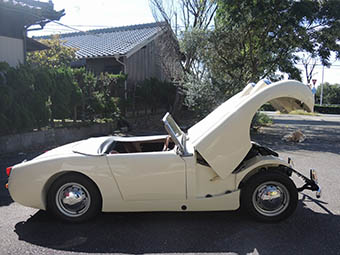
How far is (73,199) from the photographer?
12.2 feet

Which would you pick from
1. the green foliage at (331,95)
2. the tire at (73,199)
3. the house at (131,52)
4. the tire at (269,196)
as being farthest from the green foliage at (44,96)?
the green foliage at (331,95)

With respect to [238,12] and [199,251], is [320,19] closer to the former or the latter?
[238,12]

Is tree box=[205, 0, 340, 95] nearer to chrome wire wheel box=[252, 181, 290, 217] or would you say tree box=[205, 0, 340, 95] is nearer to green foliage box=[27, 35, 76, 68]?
green foliage box=[27, 35, 76, 68]

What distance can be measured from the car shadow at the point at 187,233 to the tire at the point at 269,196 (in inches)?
5.1

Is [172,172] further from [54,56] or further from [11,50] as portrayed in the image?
[54,56]

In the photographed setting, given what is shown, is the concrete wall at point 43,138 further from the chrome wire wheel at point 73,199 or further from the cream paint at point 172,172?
the chrome wire wheel at point 73,199

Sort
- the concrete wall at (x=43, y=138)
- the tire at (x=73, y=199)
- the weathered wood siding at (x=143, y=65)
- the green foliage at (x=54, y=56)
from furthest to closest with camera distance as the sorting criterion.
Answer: the weathered wood siding at (x=143, y=65), the green foliage at (x=54, y=56), the concrete wall at (x=43, y=138), the tire at (x=73, y=199)

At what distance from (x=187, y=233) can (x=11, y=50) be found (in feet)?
37.0

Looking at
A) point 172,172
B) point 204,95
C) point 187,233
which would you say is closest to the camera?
point 187,233

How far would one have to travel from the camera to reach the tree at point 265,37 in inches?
449

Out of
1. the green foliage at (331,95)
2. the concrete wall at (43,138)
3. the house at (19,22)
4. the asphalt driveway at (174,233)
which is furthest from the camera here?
the green foliage at (331,95)

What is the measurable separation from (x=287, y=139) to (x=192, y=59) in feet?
19.7

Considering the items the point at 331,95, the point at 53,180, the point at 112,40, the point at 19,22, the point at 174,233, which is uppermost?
the point at 112,40

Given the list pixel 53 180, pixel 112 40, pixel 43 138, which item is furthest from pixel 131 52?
pixel 53 180
